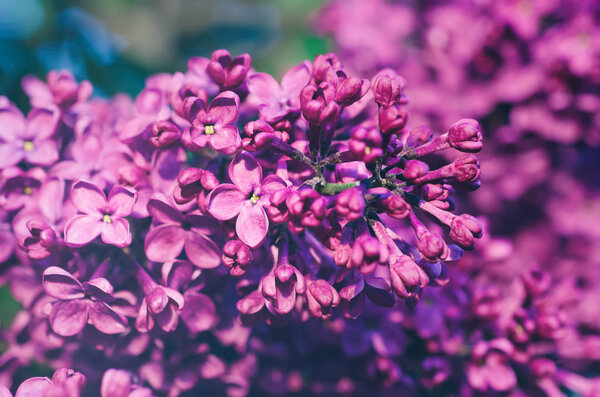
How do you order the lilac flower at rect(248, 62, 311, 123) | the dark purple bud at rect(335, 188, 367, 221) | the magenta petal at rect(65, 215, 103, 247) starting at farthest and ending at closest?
the lilac flower at rect(248, 62, 311, 123), the magenta petal at rect(65, 215, 103, 247), the dark purple bud at rect(335, 188, 367, 221)

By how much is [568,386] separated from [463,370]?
0.86 ft

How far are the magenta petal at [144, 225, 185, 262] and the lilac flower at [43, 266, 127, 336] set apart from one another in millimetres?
91

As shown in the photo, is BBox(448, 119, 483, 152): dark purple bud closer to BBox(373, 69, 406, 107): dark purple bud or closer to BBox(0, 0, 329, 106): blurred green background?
BBox(373, 69, 406, 107): dark purple bud

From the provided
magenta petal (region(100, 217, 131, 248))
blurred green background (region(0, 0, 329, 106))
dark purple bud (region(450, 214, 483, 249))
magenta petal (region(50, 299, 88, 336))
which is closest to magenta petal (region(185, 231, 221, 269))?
magenta petal (region(100, 217, 131, 248))

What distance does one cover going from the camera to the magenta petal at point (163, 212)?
32.8 inches

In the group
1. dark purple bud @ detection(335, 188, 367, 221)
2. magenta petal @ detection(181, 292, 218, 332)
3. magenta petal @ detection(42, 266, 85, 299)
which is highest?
dark purple bud @ detection(335, 188, 367, 221)

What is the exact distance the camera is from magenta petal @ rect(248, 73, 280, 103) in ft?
3.02

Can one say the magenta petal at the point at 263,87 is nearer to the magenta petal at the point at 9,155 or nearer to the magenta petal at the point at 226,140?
the magenta petal at the point at 226,140

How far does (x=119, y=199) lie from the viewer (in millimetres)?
837

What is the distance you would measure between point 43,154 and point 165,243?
0.34 meters

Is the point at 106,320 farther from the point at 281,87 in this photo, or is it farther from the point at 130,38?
the point at 130,38

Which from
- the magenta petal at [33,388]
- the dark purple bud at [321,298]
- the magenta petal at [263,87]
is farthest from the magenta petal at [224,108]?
the magenta petal at [33,388]

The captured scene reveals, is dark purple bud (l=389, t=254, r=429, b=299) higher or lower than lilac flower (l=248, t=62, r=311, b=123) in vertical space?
lower

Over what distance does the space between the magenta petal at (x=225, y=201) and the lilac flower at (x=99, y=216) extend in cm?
15
